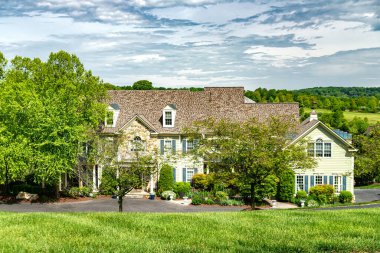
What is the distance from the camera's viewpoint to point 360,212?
18031mm

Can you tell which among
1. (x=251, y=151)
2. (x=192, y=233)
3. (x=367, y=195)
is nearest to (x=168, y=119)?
(x=251, y=151)

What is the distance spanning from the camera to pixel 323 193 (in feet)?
133

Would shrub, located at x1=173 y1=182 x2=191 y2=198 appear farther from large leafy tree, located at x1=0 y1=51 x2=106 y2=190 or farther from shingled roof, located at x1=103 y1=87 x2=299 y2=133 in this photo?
large leafy tree, located at x1=0 y1=51 x2=106 y2=190

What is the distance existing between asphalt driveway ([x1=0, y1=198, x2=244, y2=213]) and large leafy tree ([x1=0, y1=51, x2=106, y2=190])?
257cm

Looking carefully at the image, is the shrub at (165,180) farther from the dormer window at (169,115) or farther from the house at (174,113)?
the dormer window at (169,115)

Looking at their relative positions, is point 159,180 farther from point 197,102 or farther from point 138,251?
point 138,251

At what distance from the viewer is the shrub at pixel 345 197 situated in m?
40.5

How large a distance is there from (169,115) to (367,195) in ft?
75.8

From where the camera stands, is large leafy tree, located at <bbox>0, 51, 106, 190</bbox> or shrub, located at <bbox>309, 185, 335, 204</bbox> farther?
shrub, located at <bbox>309, 185, 335, 204</bbox>

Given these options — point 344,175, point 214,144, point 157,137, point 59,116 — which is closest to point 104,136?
point 157,137

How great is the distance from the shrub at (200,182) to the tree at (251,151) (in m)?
13.7

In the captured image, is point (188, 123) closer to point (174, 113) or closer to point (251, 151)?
point (174, 113)

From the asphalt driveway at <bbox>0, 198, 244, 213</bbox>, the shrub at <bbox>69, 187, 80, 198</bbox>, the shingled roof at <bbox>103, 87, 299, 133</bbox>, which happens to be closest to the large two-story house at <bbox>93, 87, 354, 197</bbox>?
the shingled roof at <bbox>103, 87, 299, 133</bbox>

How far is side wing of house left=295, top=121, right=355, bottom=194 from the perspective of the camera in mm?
41656
